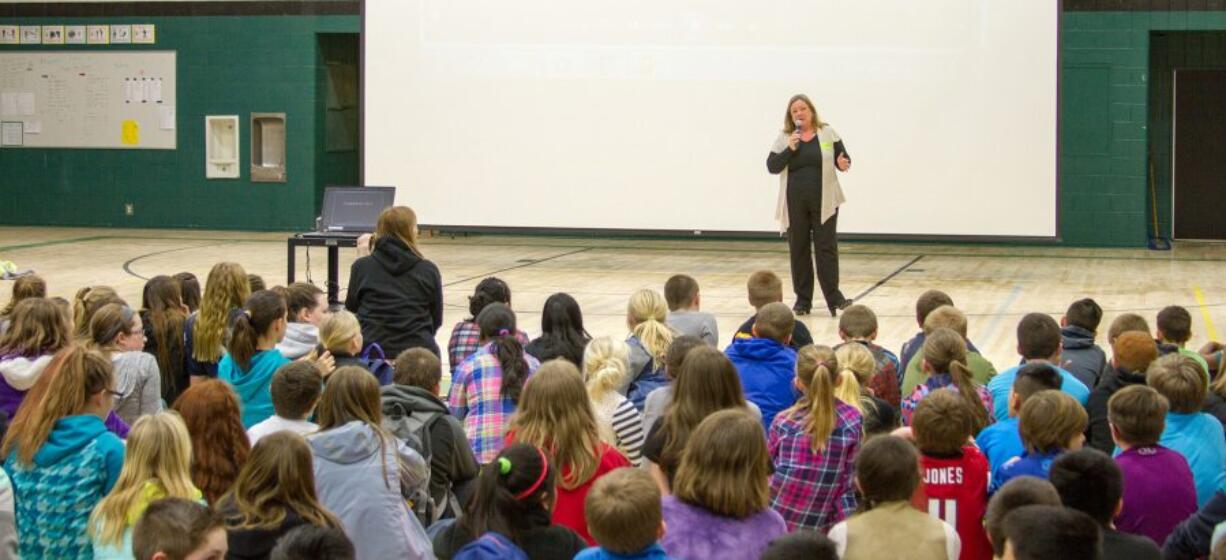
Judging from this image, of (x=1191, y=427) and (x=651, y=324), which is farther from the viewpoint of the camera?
(x=651, y=324)

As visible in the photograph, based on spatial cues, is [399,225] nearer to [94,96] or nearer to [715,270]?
[715,270]

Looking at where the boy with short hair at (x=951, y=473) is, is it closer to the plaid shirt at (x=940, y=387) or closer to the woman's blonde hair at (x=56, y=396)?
the plaid shirt at (x=940, y=387)

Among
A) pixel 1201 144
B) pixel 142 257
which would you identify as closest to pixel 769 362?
pixel 142 257

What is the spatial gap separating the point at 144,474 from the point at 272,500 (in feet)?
1.19

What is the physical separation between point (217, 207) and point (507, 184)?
17.5 ft

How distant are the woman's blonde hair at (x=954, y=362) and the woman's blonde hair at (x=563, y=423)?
51.5 inches

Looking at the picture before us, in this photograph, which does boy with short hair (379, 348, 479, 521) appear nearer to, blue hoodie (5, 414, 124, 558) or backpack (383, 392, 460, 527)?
backpack (383, 392, 460, 527)

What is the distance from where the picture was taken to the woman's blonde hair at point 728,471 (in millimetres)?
3287

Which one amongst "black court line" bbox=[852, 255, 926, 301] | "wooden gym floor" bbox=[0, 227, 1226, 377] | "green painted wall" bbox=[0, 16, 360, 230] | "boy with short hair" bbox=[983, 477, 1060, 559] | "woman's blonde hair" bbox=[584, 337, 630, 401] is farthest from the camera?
"green painted wall" bbox=[0, 16, 360, 230]

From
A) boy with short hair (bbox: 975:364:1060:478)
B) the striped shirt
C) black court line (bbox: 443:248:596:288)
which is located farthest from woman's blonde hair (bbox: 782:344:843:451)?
black court line (bbox: 443:248:596:288)

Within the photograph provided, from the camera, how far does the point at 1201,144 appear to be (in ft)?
54.0

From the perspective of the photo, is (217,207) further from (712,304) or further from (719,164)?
(712,304)

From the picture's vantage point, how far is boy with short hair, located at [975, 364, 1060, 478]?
422 centimetres

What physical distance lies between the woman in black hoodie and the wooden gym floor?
2.26 meters
